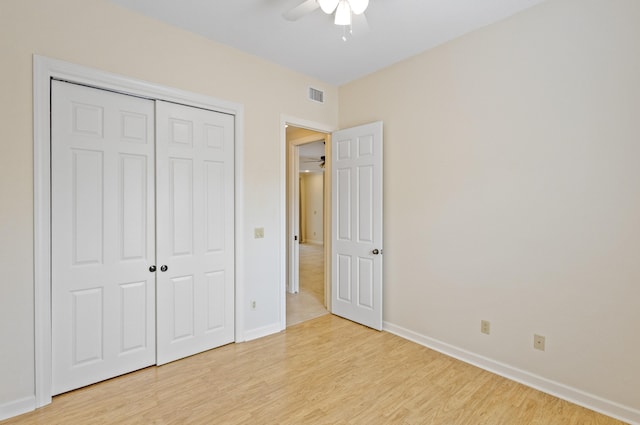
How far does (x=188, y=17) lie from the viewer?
2543 millimetres

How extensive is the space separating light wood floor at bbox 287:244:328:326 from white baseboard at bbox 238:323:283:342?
25 cm

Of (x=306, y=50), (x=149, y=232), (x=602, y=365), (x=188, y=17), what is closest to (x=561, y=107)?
(x=602, y=365)

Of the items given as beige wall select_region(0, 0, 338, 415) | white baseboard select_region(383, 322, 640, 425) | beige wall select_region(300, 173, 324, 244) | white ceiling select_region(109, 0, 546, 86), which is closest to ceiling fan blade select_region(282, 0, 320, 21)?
white ceiling select_region(109, 0, 546, 86)

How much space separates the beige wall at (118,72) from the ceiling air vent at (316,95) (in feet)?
0.65

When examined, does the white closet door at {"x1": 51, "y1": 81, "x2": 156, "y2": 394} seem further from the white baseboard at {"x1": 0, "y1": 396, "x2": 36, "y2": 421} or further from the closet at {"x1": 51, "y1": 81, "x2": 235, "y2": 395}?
the white baseboard at {"x1": 0, "y1": 396, "x2": 36, "y2": 421}

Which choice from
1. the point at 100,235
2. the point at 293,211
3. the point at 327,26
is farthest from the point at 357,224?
the point at 100,235

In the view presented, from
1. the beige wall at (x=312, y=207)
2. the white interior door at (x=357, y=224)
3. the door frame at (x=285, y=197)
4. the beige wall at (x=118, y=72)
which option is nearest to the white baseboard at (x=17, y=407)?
the beige wall at (x=118, y=72)

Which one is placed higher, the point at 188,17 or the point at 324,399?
the point at 188,17

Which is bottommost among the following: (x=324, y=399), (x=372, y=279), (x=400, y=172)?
(x=324, y=399)

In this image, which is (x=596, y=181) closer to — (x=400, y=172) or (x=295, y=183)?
(x=400, y=172)

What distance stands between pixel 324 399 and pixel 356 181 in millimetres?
2246

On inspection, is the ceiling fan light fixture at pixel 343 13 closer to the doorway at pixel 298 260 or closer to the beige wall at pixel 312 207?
the doorway at pixel 298 260

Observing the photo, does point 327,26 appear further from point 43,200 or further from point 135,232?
point 43,200

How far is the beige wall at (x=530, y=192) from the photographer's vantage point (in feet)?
6.72
